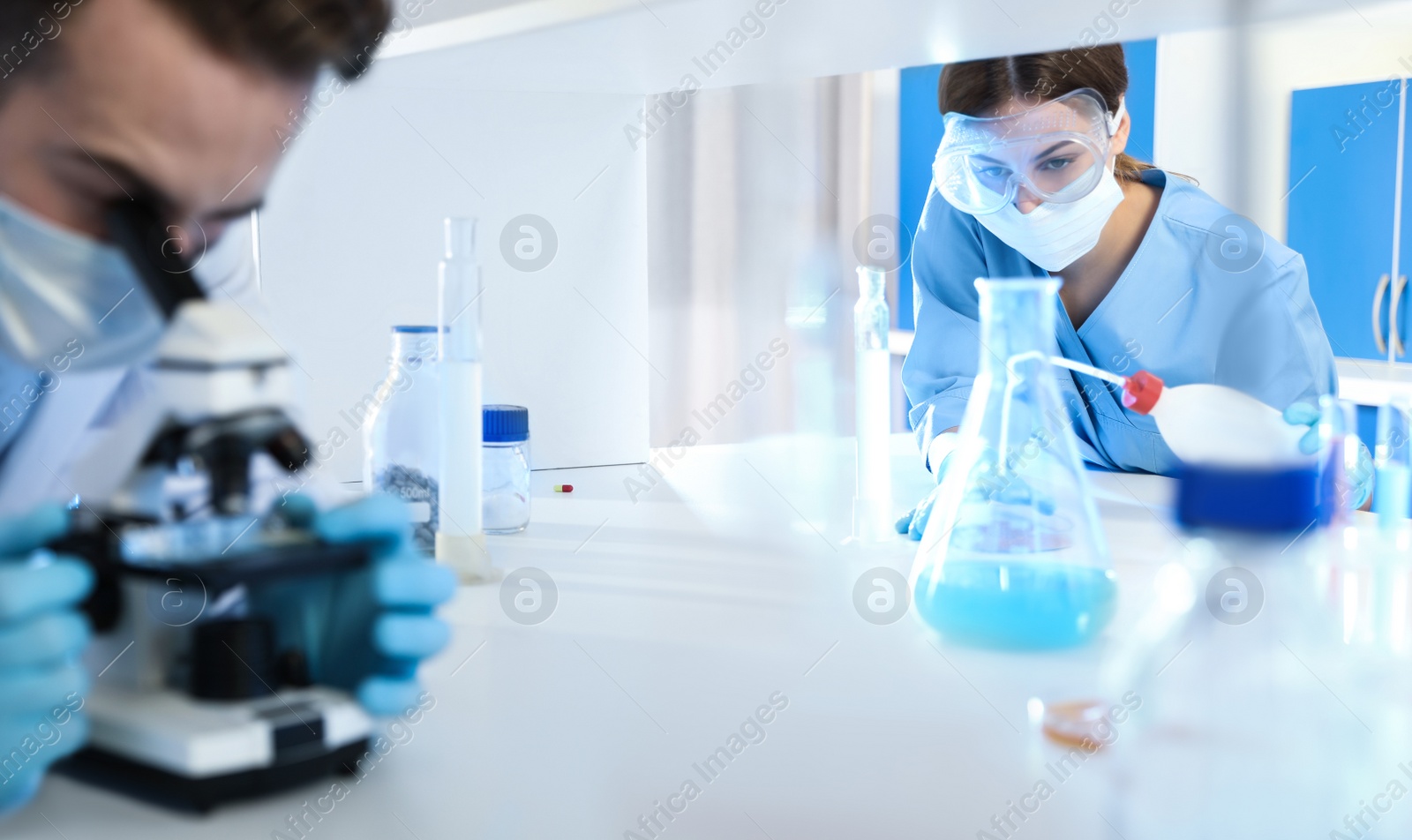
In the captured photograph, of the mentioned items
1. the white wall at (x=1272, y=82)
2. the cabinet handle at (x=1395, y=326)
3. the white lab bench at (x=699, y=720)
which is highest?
the white wall at (x=1272, y=82)

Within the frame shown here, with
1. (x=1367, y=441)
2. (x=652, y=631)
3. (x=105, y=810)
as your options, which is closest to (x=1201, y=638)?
(x=652, y=631)

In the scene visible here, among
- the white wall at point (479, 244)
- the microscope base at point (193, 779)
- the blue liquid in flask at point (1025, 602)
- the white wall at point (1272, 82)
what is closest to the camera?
the microscope base at point (193, 779)

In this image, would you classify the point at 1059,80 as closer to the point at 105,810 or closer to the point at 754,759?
the point at 754,759

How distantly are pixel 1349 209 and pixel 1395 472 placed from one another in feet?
8.19

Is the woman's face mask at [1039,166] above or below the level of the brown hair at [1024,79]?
below

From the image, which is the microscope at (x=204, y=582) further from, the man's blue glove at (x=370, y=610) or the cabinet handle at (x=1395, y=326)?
the cabinet handle at (x=1395, y=326)

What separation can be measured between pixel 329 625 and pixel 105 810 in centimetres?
15

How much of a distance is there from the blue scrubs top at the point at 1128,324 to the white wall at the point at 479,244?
54cm

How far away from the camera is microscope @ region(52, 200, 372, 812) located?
0.55m

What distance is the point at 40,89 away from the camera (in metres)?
0.83

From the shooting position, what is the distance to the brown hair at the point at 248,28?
31.2 inches

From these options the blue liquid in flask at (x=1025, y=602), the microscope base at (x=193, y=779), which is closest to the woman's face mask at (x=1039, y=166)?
the blue liquid in flask at (x=1025, y=602)

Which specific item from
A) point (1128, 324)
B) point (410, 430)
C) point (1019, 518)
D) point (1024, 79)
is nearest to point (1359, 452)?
point (1128, 324)

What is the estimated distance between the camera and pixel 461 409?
100 centimetres
